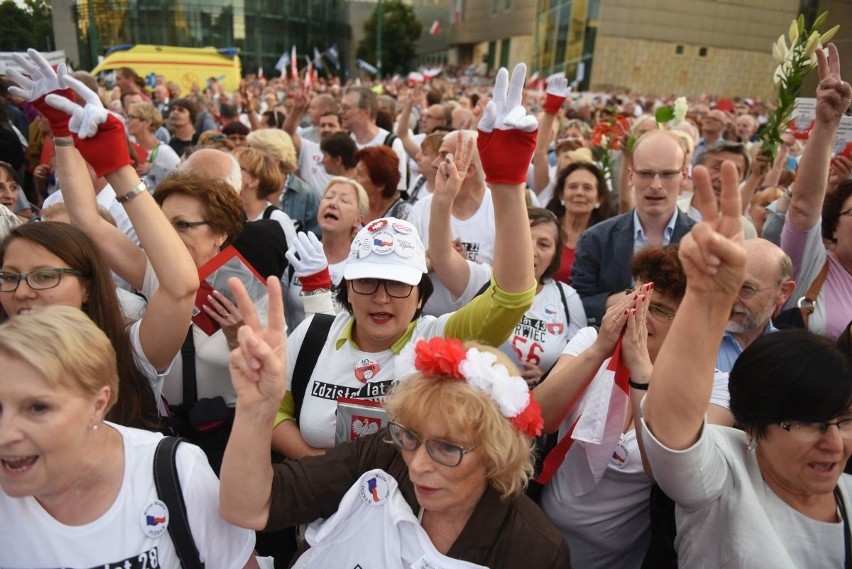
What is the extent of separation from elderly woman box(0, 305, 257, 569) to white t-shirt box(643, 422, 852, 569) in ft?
4.12

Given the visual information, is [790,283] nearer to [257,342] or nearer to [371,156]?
[257,342]

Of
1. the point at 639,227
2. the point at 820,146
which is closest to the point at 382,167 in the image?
the point at 639,227

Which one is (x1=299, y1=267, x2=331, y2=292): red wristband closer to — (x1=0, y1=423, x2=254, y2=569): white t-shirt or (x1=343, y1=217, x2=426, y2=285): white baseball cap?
(x1=343, y1=217, x2=426, y2=285): white baseball cap

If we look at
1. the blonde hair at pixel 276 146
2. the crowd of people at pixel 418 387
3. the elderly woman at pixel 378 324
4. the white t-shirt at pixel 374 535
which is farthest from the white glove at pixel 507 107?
the blonde hair at pixel 276 146

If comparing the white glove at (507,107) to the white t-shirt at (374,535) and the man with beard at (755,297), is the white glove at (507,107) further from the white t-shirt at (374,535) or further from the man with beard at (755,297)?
the man with beard at (755,297)

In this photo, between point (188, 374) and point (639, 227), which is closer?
point (188, 374)

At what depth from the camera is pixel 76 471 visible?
1.52 m

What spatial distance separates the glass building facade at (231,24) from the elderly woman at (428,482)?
1480 inches

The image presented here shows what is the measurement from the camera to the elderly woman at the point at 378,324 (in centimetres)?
211

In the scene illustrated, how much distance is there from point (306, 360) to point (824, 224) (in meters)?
2.75

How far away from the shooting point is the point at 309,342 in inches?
93.8

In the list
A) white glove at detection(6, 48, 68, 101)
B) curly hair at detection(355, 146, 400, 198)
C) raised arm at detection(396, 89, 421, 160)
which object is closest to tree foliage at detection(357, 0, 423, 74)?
raised arm at detection(396, 89, 421, 160)

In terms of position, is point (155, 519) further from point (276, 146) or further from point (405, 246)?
point (276, 146)

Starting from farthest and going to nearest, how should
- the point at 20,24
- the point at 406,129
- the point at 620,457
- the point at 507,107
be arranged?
1. the point at 20,24
2. the point at 406,129
3. the point at 620,457
4. the point at 507,107
